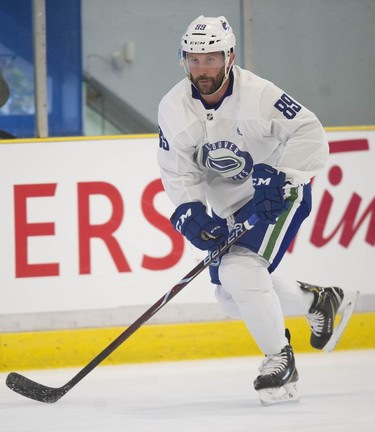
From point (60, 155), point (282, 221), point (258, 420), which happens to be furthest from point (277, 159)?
point (60, 155)

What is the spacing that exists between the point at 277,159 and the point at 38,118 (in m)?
1.43

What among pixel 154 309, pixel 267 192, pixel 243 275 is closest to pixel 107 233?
pixel 154 309

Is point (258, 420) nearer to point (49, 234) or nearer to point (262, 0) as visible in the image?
point (49, 234)

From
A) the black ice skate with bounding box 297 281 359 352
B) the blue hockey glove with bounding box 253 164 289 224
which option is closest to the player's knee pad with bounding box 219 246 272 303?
the blue hockey glove with bounding box 253 164 289 224

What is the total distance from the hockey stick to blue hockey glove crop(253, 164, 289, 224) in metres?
0.07

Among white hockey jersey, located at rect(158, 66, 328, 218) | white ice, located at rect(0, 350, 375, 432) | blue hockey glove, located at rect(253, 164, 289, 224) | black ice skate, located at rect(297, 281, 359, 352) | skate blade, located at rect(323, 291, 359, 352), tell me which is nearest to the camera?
white ice, located at rect(0, 350, 375, 432)

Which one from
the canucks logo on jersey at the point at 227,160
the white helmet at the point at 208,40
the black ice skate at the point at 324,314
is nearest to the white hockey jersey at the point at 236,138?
the canucks logo on jersey at the point at 227,160

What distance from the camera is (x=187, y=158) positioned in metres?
3.32

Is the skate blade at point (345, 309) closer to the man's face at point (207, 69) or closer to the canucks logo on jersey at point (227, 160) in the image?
the canucks logo on jersey at point (227, 160)

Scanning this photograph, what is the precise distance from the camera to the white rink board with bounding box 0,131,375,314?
14.3ft

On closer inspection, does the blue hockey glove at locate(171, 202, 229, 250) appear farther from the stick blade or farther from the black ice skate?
the stick blade

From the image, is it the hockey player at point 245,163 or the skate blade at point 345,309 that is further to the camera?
the skate blade at point 345,309

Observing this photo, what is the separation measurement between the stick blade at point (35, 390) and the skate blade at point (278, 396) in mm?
612

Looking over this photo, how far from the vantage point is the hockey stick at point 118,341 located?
3.25m
